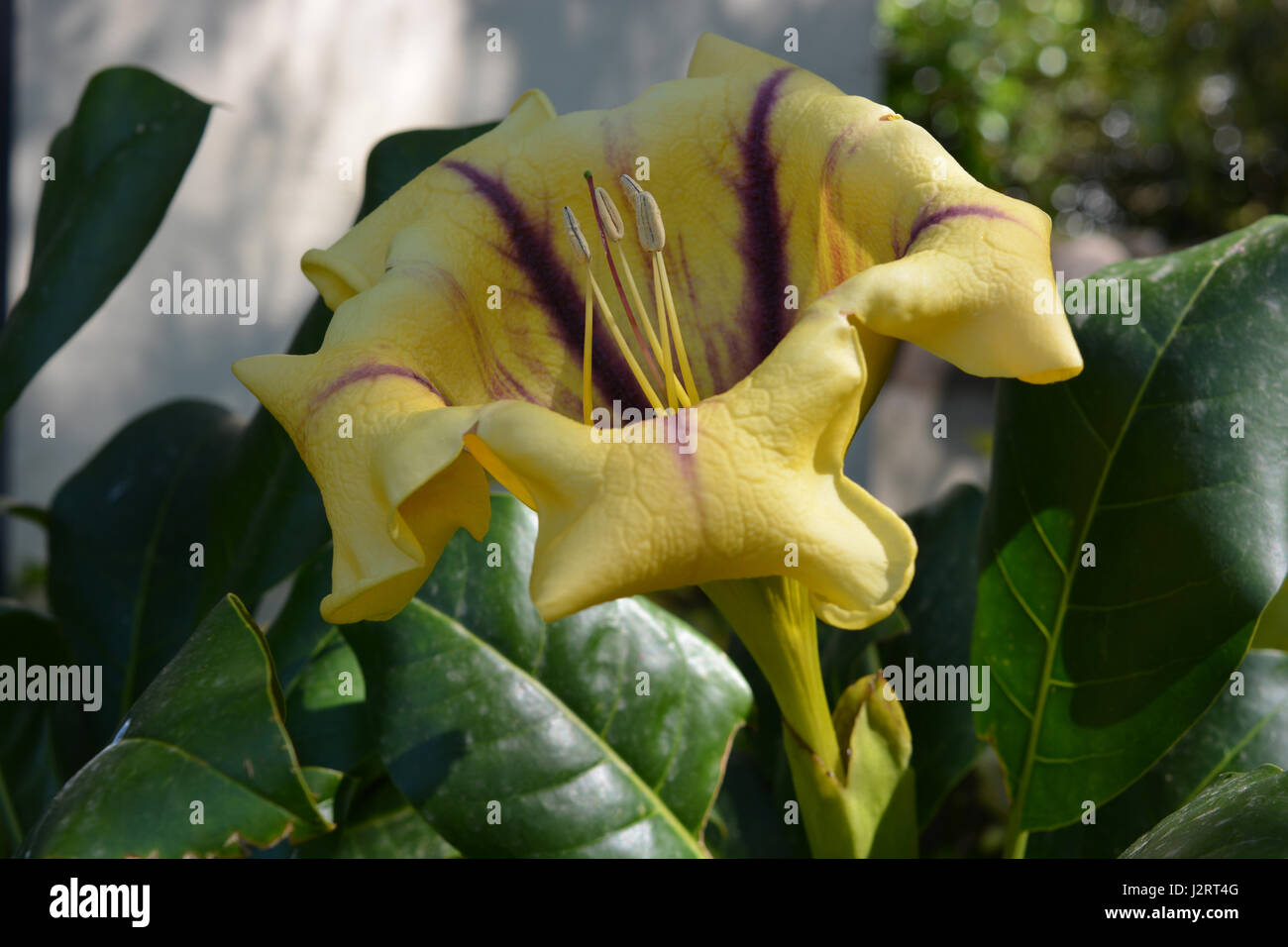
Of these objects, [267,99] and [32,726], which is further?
[267,99]

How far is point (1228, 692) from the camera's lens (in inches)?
36.7

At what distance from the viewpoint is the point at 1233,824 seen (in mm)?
561

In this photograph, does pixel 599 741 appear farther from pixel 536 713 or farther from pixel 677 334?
pixel 677 334

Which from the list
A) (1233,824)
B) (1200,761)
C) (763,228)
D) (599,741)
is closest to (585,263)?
(763,228)

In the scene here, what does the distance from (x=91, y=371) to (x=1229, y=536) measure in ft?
10.8

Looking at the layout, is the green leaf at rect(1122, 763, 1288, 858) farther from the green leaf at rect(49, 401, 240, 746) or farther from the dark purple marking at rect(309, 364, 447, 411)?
the green leaf at rect(49, 401, 240, 746)

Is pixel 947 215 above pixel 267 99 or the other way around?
the other way around

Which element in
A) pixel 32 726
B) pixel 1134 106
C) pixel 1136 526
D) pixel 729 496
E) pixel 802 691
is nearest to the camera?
pixel 729 496

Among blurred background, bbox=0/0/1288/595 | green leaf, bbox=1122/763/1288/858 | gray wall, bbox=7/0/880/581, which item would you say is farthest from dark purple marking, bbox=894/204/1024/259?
gray wall, bbox=7/0/880/581

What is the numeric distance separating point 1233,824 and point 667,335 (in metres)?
0.41

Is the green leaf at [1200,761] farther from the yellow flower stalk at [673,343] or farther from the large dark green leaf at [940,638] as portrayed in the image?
the yellow flower stalk at [673,343]

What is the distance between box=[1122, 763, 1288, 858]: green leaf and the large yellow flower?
0.74 ft

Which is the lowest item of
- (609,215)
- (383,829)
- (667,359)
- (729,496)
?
(383,829)
